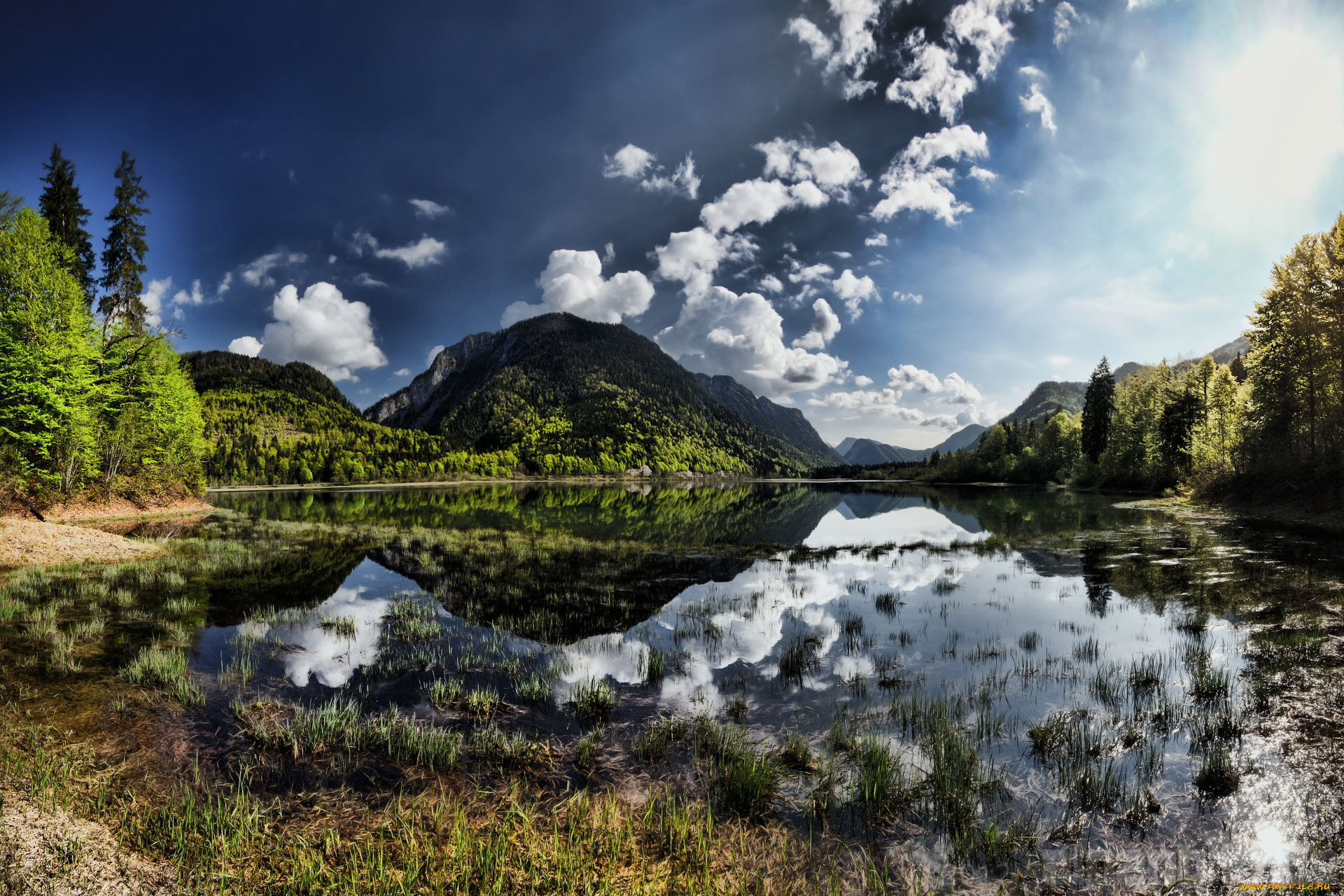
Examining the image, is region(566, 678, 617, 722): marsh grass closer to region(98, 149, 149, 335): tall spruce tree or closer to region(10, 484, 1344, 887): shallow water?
region(10, 484, 1344, 887): shallow water

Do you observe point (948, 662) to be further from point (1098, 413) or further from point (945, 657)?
point (1098, 413)

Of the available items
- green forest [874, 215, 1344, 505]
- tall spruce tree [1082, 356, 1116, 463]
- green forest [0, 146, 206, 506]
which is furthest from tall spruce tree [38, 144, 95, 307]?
tall spruce tree [1082, 356, 1116, 463]

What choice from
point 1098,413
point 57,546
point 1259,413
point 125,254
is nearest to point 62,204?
point 125,254

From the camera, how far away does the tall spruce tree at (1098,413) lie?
287ft

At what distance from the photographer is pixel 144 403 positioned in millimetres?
42469

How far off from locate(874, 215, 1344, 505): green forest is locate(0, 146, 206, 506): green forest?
81845mm

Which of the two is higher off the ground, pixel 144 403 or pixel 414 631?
pixel 144 403

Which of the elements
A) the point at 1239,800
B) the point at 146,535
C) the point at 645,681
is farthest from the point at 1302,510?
the point at 146,535

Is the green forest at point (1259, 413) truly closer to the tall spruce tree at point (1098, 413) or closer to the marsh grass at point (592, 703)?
the tall spruce tree at point (1098, 413)

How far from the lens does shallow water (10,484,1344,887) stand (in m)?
6.01

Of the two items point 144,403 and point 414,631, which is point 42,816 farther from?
point 144,403

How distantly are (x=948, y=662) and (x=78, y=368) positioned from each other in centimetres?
4857

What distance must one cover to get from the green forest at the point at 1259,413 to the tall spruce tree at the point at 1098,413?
21 centimetres

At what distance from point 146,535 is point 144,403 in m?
20.4
